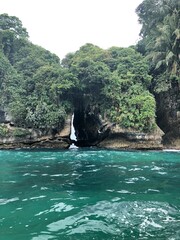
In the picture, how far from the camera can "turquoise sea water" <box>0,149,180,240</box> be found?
5.09 m

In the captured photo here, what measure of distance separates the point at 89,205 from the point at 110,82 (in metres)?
18.2

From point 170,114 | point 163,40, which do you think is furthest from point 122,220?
point 163,40

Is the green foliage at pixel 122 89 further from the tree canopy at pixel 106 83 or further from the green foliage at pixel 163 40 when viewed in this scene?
the green foliage at pixel 163 40

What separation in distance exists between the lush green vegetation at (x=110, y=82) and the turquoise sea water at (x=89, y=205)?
1145 cm

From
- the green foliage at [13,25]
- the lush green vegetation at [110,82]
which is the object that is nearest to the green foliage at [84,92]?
the lush green vegetation at [110,82]

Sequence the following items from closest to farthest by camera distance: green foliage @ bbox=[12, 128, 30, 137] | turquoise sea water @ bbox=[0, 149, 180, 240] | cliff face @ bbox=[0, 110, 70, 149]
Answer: turquoise sea water @ bbox=[0, 149, 180, 240]
green foliage @ bbox=[12, 128, 30, 137]
cliff face @ bbox=[0, 110, 70, 149]

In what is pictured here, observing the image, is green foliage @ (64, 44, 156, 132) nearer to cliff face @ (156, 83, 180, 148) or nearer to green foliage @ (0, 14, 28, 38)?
cliff face @ (156, 83, 180, 148)

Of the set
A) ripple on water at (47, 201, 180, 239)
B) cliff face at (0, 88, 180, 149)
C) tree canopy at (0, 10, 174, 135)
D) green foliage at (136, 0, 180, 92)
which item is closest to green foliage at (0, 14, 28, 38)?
tree canopy at (0, 10, 174, 135)

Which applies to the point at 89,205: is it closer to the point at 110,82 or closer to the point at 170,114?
the point at 110,82

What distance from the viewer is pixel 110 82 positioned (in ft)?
78.9

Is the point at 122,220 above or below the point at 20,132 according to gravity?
below

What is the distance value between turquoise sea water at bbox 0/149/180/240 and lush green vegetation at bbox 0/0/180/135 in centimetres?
1145

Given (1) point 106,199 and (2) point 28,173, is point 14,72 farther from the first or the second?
(1) point 106,199

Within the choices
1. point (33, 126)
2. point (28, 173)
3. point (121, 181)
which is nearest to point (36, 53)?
point (33, 126)
